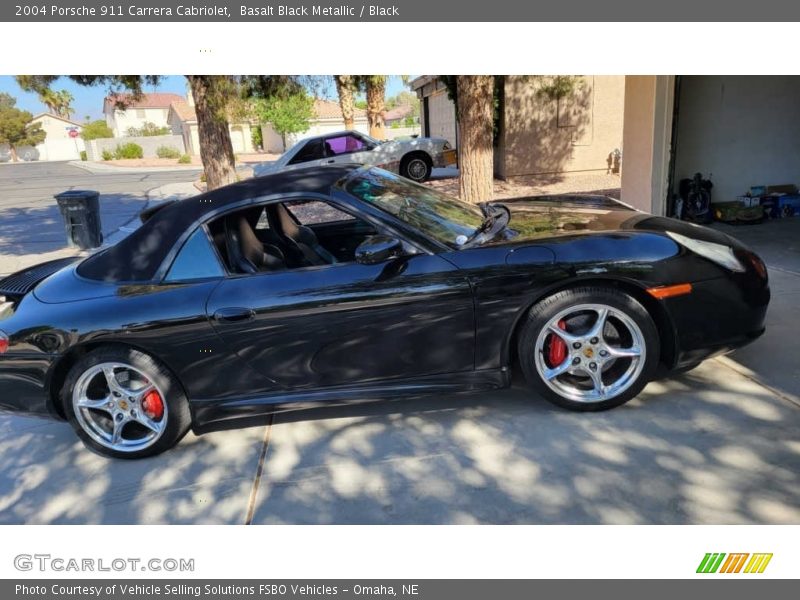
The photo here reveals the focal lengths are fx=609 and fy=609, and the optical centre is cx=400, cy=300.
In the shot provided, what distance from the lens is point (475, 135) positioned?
8992 millimetres

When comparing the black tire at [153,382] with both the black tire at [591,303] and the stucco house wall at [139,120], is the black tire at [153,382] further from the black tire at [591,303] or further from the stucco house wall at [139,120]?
the stucco house wall at [139,120]

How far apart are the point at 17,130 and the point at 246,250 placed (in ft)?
255

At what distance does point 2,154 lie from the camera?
67.9 meters

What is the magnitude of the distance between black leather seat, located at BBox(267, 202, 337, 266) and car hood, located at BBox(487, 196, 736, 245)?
1.10m

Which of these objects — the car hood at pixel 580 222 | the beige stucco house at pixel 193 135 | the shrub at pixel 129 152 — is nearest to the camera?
the car hood at pixel 580 222

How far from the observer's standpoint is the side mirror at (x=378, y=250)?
3.16 meters

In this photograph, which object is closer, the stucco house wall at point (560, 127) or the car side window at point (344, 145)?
the stucco house wall at point (560, 127)

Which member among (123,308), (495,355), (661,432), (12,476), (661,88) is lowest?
(12,476)

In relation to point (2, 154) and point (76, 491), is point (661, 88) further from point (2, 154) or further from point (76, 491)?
point (2, 154)

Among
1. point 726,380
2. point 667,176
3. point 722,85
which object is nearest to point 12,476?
point 726,380

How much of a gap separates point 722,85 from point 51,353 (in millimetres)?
8499

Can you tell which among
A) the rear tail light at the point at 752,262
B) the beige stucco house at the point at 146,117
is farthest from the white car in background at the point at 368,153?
the beige stucco house at the point at 146,117

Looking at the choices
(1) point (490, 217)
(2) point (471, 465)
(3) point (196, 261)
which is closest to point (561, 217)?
(1) point (490, 217)

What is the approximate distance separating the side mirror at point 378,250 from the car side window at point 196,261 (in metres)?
0.82
